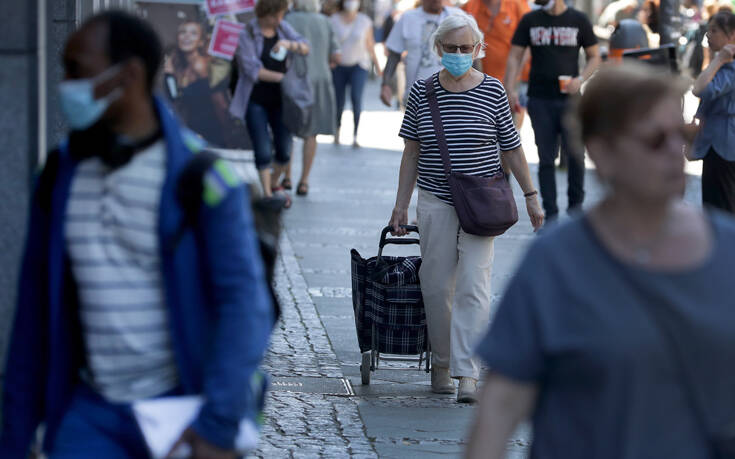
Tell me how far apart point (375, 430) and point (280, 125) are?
20.9 ft

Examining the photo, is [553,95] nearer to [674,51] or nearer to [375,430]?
[674,51]

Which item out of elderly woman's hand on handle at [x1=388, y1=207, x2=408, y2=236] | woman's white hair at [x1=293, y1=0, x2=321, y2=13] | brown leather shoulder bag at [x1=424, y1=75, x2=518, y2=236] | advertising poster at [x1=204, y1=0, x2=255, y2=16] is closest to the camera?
brown leather shoulder bag at [x1=424, y1=75, x2=518, y2=236]

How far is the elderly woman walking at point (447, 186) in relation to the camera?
651 cm

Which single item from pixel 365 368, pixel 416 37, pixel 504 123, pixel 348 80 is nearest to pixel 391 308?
pixel 365 368

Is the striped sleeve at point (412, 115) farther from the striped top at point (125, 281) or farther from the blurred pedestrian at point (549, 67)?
the blurred pedestrian at point (549, 67)

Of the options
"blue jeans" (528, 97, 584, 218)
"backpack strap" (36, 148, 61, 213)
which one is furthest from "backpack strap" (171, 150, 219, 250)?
"blue jeans" (528, 97, 584, 218)

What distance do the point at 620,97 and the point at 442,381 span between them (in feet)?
14.2

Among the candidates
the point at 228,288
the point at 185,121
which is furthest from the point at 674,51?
the point at 228,288

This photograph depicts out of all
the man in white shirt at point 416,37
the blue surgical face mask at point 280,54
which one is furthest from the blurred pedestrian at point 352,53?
the blue surgical face mask at point 280,54

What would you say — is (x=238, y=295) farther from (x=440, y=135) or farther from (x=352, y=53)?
(x=352, y=53)

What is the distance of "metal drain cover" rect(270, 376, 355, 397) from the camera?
22.1 ft

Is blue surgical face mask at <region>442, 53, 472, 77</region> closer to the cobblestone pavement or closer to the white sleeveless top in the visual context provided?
the cobblestone pavement

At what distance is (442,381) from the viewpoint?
6793 mm

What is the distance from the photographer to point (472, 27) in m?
6.82
